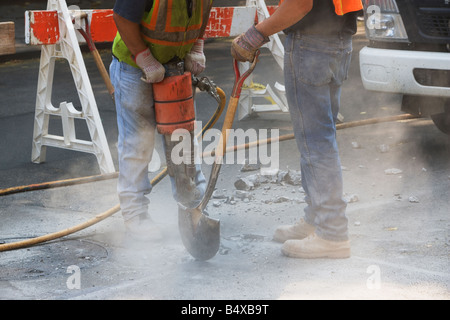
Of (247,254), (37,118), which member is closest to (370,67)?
(247,254)

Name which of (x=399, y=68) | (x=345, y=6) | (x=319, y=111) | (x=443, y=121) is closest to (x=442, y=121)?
(x=443, y=121)

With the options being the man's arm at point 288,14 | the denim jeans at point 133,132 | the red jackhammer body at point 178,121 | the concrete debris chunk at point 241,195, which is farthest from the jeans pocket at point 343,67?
the concrete debris chunk at point 241,195

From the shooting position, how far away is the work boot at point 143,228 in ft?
14.0

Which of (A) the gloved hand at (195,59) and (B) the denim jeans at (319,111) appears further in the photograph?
(A) the gloved hand at (195,59)

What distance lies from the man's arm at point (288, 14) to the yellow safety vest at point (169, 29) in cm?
54

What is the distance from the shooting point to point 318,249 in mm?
3898

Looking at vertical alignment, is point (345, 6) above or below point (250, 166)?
above

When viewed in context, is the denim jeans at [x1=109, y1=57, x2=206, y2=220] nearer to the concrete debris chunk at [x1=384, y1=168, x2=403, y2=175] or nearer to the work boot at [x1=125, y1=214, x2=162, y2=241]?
the work boot at [x1=125, y1=214, x2=162, y2=241]

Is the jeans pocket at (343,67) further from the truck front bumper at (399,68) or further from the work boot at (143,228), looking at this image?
the truck front bumper at (399,68)

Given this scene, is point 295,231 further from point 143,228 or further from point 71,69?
point 71,69

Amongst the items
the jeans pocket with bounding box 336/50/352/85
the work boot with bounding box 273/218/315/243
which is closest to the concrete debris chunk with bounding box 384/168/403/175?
the work boot with bounding box 273/218/315/243

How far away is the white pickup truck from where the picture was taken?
553cm

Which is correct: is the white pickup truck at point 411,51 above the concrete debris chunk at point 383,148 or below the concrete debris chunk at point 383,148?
above

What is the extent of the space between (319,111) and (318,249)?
75 centimetres
